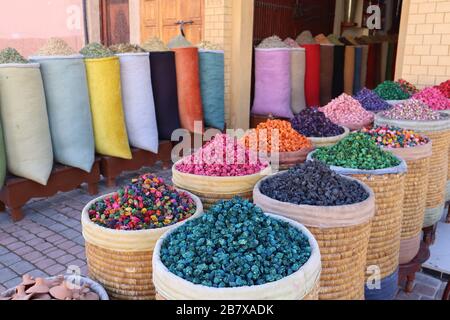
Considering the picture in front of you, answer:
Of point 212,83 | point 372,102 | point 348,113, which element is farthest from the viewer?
point 212,83

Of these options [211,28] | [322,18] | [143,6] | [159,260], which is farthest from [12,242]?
[322,18]

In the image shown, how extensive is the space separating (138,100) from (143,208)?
7.47 ft

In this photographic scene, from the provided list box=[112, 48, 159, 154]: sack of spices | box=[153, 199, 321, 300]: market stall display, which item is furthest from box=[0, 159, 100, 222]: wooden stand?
box=[153, 199, 321, 300]: market stall display

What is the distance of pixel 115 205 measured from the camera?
1.71 meters

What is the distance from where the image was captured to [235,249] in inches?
51.1

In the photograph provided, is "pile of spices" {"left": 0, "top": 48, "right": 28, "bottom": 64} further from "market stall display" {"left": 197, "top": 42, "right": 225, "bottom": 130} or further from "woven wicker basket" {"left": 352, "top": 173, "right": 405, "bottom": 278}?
"woven wicker basket" {"left": 352, "top": 173, "right": 405, "bottom": 278}

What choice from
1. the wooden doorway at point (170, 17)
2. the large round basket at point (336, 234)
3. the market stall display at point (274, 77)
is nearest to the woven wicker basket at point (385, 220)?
the large round basket at point (336, 234)

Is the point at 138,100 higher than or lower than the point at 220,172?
higher

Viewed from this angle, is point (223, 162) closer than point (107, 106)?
Yes

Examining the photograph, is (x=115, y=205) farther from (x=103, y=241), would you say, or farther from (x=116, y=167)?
(x=116, y=167)

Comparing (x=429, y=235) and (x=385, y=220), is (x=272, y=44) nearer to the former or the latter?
(x=429, y=235)

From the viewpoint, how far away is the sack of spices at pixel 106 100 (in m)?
3.46

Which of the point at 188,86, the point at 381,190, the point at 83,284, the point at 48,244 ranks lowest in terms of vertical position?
the point at 48,244

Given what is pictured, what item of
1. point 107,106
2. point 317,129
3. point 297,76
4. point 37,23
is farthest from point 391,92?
point 37,23
